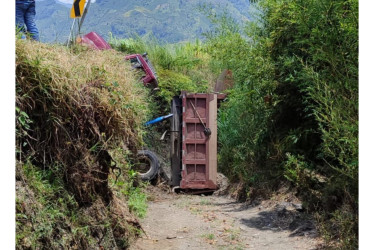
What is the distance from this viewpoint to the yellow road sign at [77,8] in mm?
8154

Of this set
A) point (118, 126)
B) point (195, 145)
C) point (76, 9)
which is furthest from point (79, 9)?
point (195, 145)

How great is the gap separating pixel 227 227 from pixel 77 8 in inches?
162

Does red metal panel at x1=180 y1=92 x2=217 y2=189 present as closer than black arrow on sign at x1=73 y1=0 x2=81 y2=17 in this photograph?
No

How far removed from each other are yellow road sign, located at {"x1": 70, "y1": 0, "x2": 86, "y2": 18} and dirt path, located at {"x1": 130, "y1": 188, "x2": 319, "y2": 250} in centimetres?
334

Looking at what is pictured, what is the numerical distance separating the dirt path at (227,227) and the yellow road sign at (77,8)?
334cm

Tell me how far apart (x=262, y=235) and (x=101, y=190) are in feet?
10.2

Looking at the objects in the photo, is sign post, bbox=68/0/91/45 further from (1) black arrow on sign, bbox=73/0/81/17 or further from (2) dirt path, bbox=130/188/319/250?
(2) dirt path, bbox=130/188/319/250

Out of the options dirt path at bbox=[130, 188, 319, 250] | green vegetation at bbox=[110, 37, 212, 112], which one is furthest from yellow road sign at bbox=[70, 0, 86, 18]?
green vegetation at bbox=[110, 37, 212, 112]

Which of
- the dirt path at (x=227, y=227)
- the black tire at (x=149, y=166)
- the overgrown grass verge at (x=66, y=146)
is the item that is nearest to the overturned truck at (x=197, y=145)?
the black tire at (x=149, y=166)

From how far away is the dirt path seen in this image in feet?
23.0

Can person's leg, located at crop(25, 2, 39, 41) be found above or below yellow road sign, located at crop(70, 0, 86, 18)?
below

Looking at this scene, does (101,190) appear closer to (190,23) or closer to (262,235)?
(262,235)

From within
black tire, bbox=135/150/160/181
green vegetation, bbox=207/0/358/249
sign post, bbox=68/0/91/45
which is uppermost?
sign post, bbox=68/0/91/45

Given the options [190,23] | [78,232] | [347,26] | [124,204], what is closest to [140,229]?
[124,204]
